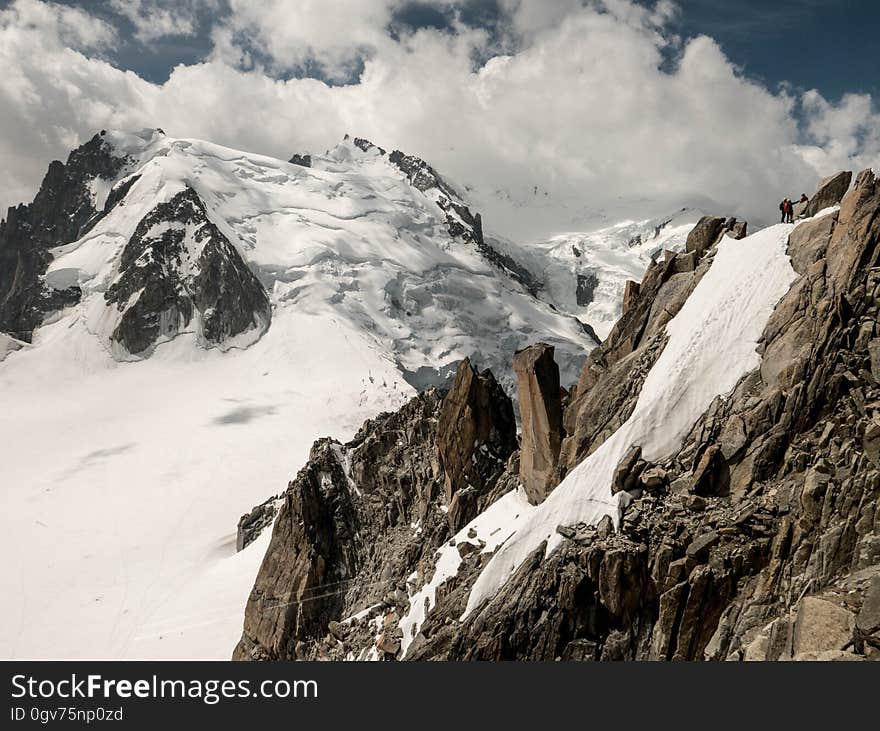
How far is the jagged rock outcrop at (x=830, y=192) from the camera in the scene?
25.3m

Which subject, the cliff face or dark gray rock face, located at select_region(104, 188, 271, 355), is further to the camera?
dark gray rock face, located at select_region(104, 188, 271, 355)

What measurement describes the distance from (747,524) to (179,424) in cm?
12508

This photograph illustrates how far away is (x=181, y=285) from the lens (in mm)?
184750

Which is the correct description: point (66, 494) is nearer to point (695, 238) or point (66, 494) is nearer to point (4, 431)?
point (4, 431)

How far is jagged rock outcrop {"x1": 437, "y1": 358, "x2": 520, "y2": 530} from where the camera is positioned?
3762 cm

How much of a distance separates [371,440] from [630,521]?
2815cm

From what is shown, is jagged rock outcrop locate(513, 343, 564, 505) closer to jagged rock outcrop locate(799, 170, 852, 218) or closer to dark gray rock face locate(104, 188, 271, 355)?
jagged rock outcrop locate(799, 170, 852, 218)

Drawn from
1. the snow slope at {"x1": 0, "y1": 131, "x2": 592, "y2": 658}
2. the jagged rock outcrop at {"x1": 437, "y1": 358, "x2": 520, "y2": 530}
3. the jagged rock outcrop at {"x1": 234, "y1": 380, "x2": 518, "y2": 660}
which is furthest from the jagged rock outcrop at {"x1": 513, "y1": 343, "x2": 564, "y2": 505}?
the snow slope at {"x1": 0, "y1": 131, "x2": 592, "y2": 658}

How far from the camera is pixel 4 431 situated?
127 metres

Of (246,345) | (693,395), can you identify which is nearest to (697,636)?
(693,395)

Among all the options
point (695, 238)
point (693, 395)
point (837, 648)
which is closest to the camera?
point (837, 648)

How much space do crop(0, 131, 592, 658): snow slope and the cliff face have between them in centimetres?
3305

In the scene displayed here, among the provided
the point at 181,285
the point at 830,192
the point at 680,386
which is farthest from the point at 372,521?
the point at 181,285

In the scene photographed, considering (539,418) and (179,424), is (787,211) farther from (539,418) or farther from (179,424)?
(179,424)
